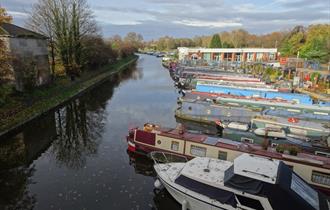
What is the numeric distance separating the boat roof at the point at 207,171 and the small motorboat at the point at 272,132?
818cm

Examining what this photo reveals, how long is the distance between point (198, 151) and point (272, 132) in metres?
7.45

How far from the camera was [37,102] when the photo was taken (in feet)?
92.9

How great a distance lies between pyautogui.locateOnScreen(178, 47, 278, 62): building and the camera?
8212 cm

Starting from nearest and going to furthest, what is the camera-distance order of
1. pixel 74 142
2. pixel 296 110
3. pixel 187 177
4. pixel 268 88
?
pixel 187 177, pixel 74 142, pixel 296 110, pixel 268 88

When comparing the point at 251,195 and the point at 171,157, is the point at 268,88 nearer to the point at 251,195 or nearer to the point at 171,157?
the point at 171,157

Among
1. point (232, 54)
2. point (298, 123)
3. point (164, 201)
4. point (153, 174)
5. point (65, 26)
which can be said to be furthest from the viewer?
point (232, 54)

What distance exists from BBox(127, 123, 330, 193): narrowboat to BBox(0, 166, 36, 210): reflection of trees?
6882 mm

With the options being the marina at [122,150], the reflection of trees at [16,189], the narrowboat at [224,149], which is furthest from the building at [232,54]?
the reflection of trees at [16,189]

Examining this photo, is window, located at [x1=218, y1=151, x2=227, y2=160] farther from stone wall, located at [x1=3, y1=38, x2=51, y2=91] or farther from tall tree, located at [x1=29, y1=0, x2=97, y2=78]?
tall tree, located at [x1=29, y1=0, x2=97, y2=78]

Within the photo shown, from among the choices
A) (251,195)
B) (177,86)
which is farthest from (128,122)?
(177,86)

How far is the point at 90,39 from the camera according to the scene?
49.9 meters

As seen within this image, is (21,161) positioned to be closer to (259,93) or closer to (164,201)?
(164,201)

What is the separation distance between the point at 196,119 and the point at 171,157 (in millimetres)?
10717

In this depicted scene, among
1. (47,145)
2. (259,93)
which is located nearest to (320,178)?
(47,145)
